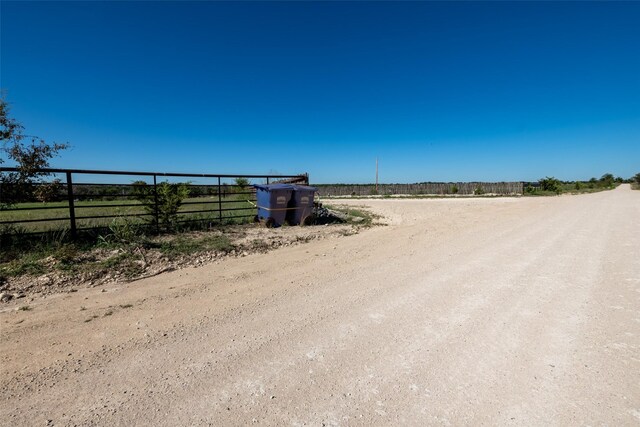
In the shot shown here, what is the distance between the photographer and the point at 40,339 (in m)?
3.09

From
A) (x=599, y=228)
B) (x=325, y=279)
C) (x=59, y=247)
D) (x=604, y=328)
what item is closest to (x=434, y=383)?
(x=604, y=328)

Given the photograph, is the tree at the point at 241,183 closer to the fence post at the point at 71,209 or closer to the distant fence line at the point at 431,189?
the fence post at the point at 71,209

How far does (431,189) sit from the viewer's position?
47.3m

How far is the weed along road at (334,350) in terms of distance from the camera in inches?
84.4

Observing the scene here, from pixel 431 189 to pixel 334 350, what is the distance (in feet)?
156

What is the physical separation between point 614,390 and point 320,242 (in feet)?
21.2

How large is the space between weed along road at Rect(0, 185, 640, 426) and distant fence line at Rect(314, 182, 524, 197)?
1372 inches

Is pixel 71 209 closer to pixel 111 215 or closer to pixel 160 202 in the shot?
pixel 111 215

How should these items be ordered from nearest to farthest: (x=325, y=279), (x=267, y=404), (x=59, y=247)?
(x=267, y=404) < (x=325, y=279) < (x=59, y=247)

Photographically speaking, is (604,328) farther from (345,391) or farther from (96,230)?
(96,230)

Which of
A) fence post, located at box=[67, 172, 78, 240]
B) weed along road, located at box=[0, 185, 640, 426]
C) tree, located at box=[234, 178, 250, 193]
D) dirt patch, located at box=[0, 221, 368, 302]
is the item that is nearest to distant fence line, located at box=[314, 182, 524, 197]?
tree, located at box=[234, 178, 250, 193]

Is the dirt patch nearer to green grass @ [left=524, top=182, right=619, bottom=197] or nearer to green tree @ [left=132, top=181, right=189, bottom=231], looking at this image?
green tree @ [left=132, top=181, right=189, bottom=231]

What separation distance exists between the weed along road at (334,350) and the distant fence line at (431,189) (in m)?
34.8

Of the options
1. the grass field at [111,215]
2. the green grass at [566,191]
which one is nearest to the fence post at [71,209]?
the grass field at [111,215]
